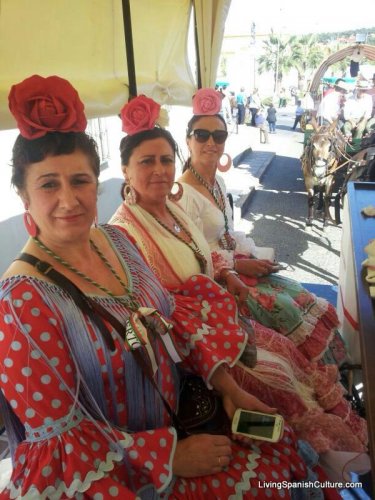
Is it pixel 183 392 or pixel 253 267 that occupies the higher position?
pixel 253 267

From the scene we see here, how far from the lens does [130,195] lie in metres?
2.00

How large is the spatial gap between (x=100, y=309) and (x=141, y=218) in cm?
79

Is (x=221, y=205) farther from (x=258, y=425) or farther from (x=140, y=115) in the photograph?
(x=258, y=425)

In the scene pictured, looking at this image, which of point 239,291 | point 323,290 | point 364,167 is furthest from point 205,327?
point 364,167

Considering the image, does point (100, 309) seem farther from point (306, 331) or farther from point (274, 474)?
point (306, 331)

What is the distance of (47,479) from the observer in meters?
1.00

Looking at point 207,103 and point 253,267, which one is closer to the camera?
point 253,267

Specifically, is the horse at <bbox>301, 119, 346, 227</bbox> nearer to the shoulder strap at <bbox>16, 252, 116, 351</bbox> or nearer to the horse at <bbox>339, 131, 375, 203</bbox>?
the horse at <bbox>339, 131, 375, 203</bbox>

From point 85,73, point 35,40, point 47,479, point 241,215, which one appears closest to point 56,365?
point 47,479

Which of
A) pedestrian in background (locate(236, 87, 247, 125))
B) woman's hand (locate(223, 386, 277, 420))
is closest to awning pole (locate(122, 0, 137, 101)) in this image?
woman's hand (locate(223, 386, 277, 420))

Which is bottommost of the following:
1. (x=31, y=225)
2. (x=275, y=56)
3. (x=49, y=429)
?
(x=49, y=429)

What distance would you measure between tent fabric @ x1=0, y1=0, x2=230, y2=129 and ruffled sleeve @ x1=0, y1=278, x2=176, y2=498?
751mm

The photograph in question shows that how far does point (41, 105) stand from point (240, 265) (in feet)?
4.99

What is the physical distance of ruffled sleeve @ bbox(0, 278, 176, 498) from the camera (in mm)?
1020
